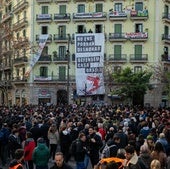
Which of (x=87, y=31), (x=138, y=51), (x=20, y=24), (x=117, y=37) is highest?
(x=20, y=24)

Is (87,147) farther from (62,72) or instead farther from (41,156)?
(62,72)

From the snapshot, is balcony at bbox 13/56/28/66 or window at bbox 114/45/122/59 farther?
balcony at bbox 13/56/28/66

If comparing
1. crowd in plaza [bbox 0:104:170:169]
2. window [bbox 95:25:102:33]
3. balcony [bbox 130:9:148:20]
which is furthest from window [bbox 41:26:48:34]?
crowd in plaza [bbox 0:104:170:169]

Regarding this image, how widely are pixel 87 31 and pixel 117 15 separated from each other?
4.35 metres

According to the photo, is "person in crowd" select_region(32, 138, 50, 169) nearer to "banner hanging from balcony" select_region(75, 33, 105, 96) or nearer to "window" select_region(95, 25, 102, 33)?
"banner hanging from balcony" select_region(75, 33, 105, 96)

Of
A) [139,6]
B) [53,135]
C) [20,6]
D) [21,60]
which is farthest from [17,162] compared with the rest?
[20,6]

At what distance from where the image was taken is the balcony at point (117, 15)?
5855 centimetres

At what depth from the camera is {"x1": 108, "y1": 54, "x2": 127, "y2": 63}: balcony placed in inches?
2302

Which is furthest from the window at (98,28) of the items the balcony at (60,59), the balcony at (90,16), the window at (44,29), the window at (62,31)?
the window at (44,29)

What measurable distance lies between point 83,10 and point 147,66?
1104 centimetres

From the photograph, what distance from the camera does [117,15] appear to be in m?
58.8

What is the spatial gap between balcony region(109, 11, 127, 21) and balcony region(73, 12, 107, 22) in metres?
0.83

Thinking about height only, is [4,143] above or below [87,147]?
below

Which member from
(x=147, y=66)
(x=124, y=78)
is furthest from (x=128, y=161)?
(x=147, y=66)
